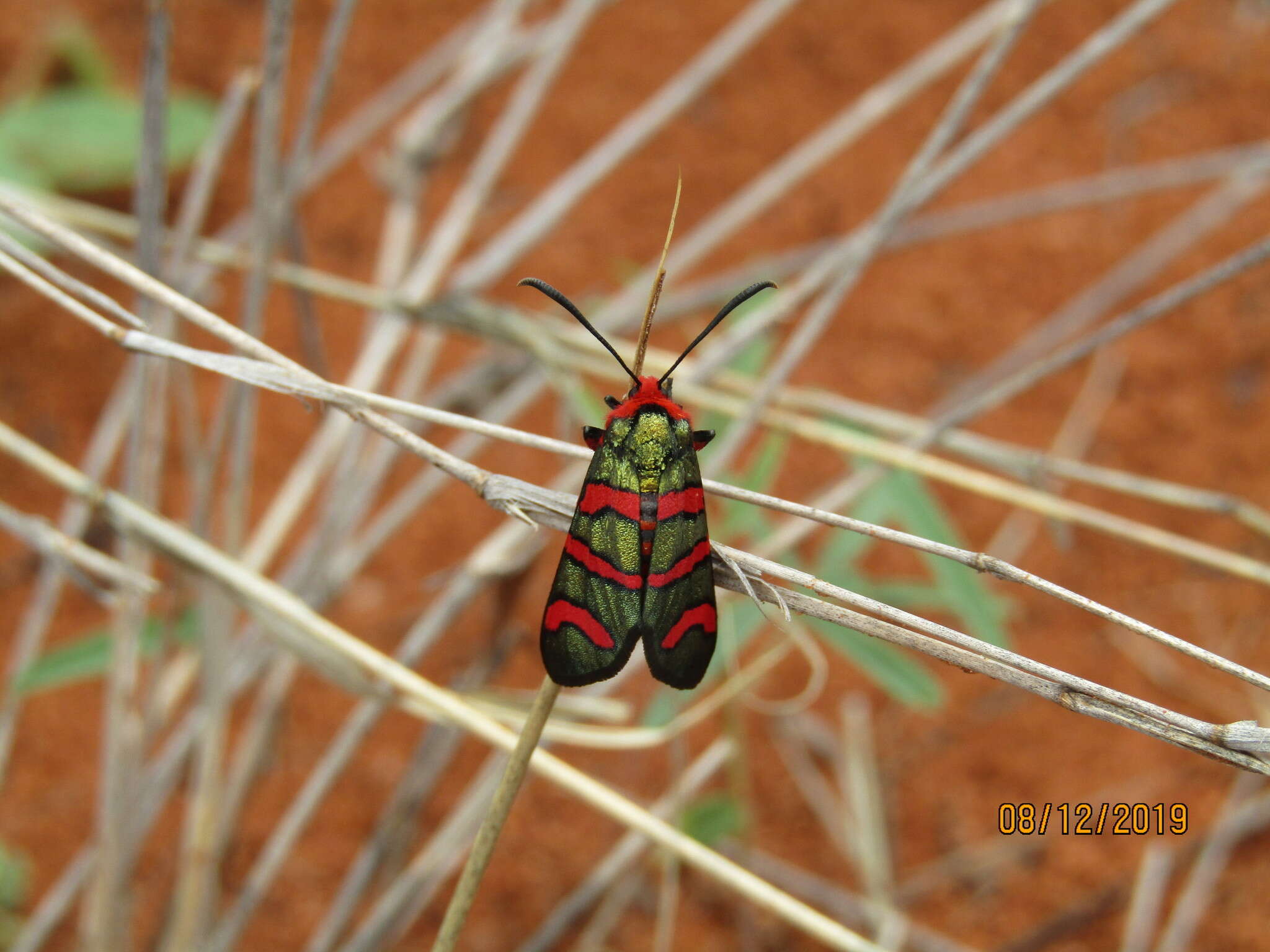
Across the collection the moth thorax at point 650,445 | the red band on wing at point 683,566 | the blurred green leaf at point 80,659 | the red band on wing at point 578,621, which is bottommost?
the blurred green leaf at point 80,659

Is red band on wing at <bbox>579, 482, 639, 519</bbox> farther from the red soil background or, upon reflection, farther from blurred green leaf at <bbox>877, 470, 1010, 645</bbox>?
blurred green leaf at <bbox>877, 470, 1010, 645</bbox>

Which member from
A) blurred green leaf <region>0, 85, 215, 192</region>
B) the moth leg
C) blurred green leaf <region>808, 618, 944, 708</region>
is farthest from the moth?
blurred green leaf <region>0, 85, 215, 192</region>

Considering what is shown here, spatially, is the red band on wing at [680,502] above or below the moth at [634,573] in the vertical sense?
above

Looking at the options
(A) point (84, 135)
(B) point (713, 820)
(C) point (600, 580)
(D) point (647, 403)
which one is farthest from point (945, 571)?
(A) point (84, 135)

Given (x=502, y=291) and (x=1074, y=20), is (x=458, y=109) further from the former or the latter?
(x=1074, y=20)

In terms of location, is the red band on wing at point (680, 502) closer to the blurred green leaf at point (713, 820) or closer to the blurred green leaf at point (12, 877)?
the blurred green leaf at point (713, 820)

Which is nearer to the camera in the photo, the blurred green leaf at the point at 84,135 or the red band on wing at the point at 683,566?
the red band on wing at the point at 683,566

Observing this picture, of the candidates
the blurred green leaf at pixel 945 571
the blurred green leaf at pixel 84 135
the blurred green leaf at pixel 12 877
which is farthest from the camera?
the blurred green leaf at pixel 84 135
